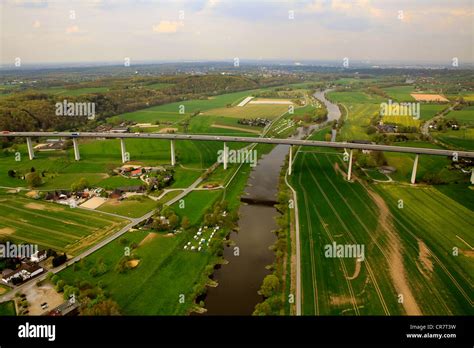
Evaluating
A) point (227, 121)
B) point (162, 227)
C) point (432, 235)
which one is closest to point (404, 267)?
point (432, 235)

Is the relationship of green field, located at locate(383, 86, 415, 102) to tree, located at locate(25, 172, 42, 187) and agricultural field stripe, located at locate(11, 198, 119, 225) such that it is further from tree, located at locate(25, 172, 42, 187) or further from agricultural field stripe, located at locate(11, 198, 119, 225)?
tree, located at locate(25, 172, 42, 187)

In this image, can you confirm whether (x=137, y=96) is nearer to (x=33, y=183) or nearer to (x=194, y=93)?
(x=194, y=93)

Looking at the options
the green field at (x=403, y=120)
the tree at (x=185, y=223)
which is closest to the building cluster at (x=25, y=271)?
the tree at (x=185, y=223)

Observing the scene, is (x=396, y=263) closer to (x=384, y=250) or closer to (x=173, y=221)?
(x=384, y=250)

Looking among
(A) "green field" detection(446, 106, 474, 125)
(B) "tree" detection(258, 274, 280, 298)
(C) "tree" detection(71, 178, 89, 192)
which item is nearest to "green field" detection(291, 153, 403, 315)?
(B) "tree" detection(258, 274, 280, 298)

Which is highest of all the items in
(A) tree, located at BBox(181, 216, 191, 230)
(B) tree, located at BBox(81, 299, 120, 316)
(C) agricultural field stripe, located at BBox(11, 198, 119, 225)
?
(C) agricultural field stripe, located at BBox(11, 198, 119, 225)
